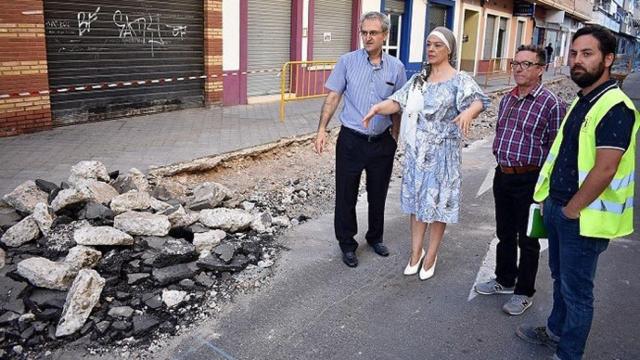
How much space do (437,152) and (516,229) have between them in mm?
799

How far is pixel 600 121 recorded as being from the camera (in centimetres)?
273

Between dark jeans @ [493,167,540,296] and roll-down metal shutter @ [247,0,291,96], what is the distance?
9423 mm

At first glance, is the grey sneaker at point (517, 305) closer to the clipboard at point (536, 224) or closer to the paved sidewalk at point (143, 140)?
the clipboard at point (536, 224)

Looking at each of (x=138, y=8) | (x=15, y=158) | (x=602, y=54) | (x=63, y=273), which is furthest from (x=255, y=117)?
(x=602, y=54)

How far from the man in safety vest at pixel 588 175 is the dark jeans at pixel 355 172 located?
5.53ft

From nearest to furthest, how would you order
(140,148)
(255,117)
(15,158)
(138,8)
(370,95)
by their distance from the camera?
(370,95), (15,158), (140,148), (138,8), (255,117)

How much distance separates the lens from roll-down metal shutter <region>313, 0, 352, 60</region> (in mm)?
15002

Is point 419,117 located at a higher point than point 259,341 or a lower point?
higher

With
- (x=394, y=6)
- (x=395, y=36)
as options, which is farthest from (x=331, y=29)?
(x=395, y=36)

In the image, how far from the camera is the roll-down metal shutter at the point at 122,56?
29.3 feet

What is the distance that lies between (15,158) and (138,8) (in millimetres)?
4289

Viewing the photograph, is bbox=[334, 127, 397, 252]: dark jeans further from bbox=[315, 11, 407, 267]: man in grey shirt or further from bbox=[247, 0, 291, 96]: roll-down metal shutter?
bbox=[247, 0, 291, 96]: roll-down metal shutter

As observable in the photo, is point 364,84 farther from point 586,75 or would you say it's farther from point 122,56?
point 122,56

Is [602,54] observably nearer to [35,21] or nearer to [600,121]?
[600,121]
